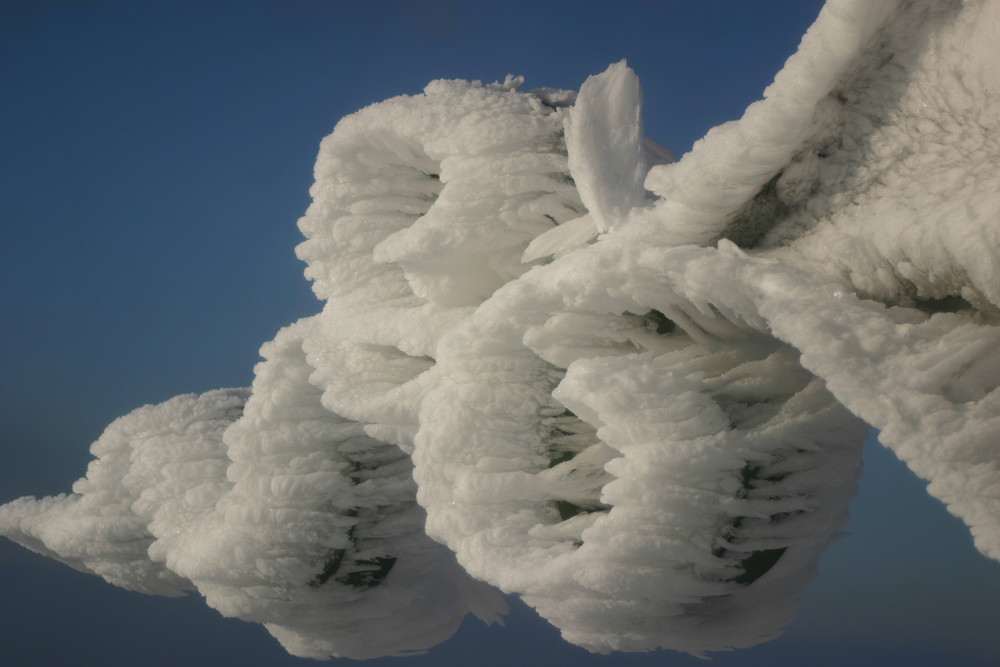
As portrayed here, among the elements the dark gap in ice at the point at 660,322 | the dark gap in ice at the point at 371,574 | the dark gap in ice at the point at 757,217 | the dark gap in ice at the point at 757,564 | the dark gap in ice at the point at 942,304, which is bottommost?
the dark gap in ice at the point at 757,564

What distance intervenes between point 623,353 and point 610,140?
20 cm

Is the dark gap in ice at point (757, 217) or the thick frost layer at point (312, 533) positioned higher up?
the dark gap in ice at point (757, 217)

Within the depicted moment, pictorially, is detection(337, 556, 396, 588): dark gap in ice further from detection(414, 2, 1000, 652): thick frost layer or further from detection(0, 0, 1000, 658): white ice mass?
detection(414, 2, 1000, 652): thick frost layer

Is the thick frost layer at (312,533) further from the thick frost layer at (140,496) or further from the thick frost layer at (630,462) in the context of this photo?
the thick frost layer at (630,462)

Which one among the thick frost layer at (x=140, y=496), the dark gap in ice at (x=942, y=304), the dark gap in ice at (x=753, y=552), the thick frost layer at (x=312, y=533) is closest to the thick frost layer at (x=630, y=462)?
the dark gap in ice at (x=753, y=552)

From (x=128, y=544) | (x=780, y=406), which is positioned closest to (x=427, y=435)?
(x=780, y=406)

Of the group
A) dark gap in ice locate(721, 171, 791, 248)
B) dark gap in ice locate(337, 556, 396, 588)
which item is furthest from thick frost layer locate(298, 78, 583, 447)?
dark gap in ice locate(337, 556, 396, 588)

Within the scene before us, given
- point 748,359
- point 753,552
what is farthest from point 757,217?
point 753,552

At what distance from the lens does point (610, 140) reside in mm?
816

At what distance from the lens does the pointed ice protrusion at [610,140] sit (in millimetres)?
796

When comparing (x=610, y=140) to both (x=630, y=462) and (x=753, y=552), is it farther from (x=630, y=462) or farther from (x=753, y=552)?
(x=753, y=552)

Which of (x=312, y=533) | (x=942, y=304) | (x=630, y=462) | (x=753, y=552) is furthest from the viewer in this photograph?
(x=312, y=533)

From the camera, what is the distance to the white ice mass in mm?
579

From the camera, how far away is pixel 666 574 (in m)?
0.79
